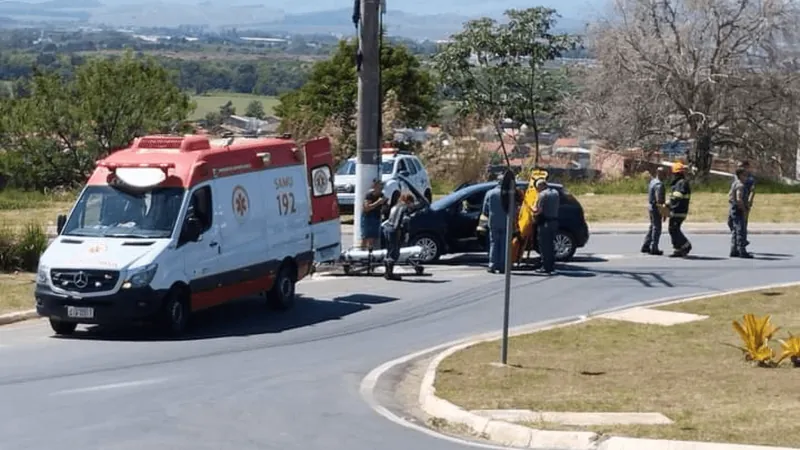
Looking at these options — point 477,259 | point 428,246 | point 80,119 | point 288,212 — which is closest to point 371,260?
point 428,246

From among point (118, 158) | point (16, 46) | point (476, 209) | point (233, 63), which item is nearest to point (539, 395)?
point (118, 158)

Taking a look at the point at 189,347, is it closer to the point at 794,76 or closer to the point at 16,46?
the point at 794,76

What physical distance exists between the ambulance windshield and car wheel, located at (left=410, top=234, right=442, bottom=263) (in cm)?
821

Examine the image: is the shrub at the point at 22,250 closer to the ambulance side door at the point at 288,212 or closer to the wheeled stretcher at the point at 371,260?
the wheeled stretcher at the point at 371,260

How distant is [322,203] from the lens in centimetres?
2262

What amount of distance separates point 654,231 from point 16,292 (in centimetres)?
1198

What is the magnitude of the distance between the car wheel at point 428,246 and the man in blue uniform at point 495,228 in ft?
4.67

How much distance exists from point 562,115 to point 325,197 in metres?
34.6

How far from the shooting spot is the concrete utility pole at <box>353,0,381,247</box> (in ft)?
81.9

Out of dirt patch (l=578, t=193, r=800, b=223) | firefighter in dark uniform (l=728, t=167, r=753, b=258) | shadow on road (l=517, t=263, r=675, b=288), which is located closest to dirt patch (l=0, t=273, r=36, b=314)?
shadow on road (l=517, t=263, r=675, b=288)

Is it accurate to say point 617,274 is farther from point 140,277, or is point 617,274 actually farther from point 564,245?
point 140,277

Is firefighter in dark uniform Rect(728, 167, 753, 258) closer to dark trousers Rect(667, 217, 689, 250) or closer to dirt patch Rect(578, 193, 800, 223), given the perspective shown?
dark trousers Rect(667, 217, 689, 250)

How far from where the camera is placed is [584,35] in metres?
52.8

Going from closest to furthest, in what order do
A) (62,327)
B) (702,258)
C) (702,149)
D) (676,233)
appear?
(62,327), (676,233), (702,258), (702,149)
